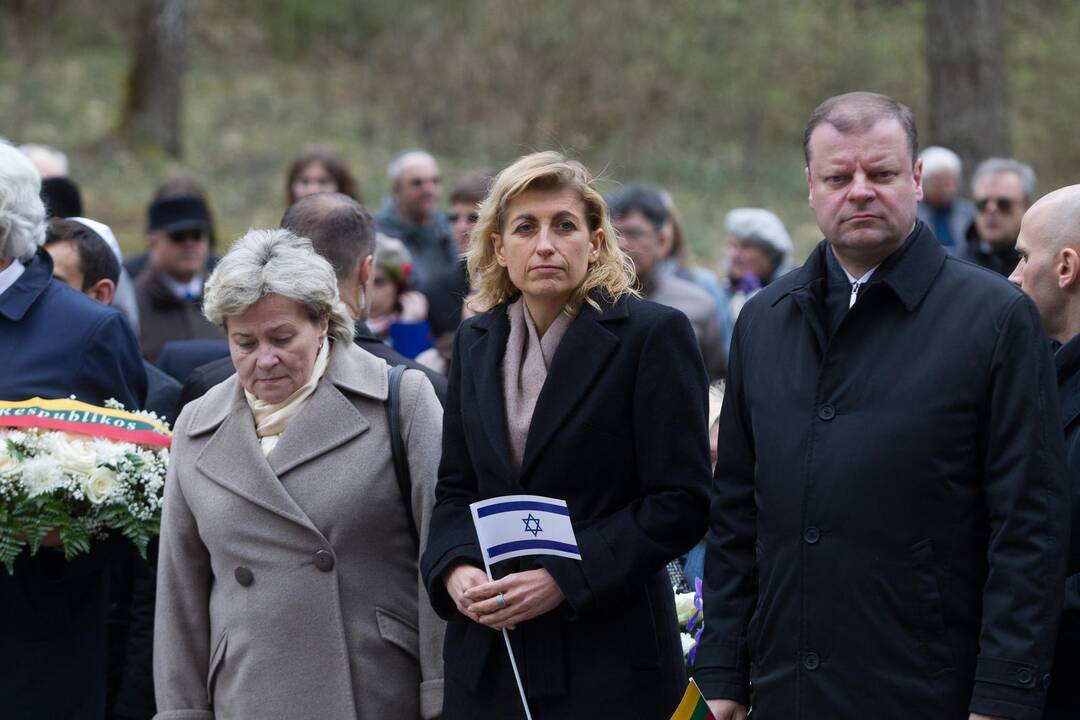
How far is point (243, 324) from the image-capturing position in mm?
3828

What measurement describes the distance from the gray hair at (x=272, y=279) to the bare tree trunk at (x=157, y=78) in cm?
1462

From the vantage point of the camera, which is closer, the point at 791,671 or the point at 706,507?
the point at 791,671

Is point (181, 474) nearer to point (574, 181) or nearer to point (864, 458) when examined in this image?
point (574, 181)

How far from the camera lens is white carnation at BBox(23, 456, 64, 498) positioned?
13.1ft

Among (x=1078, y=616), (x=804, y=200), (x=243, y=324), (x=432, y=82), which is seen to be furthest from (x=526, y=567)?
(x=432, y=82)

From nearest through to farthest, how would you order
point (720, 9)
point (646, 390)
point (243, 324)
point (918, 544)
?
point (918, 544), point (646, 390), point (243, 324), point (720, 9)

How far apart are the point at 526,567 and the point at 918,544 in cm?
100

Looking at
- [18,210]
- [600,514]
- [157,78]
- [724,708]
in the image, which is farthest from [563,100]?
[724,708]

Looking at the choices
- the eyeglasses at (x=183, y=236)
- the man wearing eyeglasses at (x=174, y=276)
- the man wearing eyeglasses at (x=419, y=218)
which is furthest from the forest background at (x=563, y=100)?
the eyeglasses at (x=183, y=236)

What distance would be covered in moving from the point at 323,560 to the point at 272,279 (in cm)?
74

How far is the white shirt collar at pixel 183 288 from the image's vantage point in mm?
7500

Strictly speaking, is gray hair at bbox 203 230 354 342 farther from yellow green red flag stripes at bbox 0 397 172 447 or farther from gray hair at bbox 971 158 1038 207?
gray hair at bbox 971 158 1038 207

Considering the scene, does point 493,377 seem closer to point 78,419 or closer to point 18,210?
point 78,419

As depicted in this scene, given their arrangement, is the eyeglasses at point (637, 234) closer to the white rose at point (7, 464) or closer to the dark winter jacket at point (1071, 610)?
the white rose at point (7, 464)
